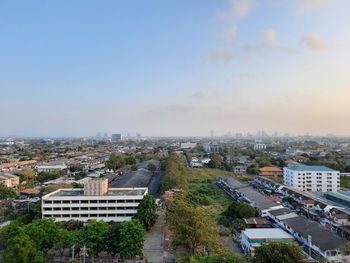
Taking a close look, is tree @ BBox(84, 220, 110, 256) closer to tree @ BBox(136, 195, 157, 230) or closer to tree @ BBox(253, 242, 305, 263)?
tree @ BBox(136, 195, 157, 230)

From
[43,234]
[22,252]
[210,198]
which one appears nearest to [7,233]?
[43,234]

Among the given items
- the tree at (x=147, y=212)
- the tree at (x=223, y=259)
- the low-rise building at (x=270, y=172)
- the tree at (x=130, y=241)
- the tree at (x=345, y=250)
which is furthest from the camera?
the low-rise building at (x=270, y=172)

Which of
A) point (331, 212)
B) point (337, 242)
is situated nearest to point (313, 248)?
point (337, 242)

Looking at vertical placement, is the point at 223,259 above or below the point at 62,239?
above

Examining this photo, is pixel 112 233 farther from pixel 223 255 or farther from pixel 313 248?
pixel 313 248

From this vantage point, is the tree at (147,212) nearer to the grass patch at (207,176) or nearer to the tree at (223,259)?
the tree at (223,259)

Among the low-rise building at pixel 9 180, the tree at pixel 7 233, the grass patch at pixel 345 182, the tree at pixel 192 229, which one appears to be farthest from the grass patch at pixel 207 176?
the tree at pixel 7 233

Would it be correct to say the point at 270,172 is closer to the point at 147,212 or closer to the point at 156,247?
the point at 147,212
